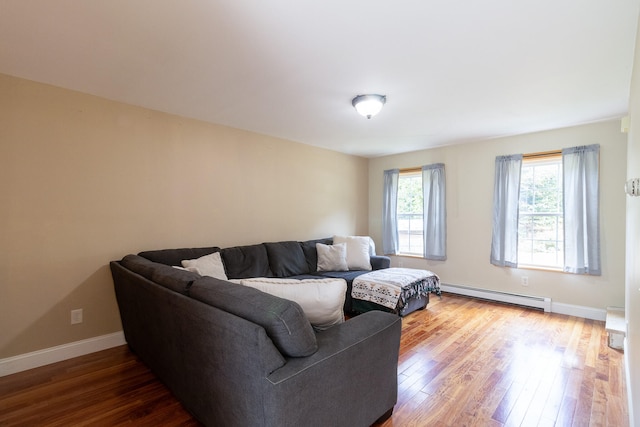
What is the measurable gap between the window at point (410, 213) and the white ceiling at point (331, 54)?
1.98m

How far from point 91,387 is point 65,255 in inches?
45.3

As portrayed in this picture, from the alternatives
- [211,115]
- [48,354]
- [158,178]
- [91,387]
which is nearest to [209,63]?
[211,115]

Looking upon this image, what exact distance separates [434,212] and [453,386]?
3.05 metres

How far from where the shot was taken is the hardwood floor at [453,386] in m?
1.87

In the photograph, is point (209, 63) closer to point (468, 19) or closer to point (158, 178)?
point (158, 178)

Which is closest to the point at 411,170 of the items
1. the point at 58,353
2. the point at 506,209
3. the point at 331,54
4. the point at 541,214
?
the point at 506,209

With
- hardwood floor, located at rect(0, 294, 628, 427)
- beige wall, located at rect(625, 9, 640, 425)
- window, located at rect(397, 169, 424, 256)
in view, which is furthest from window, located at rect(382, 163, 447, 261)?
beige wall, located at rect(625, 9, 640, 425)

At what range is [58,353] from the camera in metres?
2.61

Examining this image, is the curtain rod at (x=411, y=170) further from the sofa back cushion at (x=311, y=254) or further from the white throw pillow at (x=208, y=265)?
the white throw pillow at (x=208, y=265)

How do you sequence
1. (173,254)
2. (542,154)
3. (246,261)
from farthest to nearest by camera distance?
(542,154)
(246,261)
(173,254)

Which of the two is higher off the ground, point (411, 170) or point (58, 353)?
point (411, 170)

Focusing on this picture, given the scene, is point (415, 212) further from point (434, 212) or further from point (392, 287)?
point (392, 287)

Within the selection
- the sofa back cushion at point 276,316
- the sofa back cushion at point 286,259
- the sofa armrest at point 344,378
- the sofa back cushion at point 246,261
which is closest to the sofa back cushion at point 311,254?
the sofa back cushion at point 286,259

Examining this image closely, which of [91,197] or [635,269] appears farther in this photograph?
[91,197]
